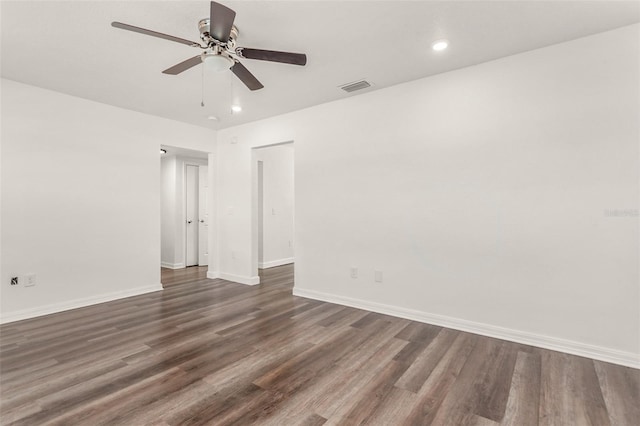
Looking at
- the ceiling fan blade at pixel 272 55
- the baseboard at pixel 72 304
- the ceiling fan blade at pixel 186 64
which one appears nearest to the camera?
the ceiling fan blade at pixel 272 55

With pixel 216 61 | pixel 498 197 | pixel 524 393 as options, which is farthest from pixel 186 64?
pixel 524 393

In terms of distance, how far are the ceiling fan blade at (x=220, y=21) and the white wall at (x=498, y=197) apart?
6.95 feet

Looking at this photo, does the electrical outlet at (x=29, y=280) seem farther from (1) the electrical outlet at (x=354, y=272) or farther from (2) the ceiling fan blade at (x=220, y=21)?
(1) the electrical outlet at (x=354, y=272)

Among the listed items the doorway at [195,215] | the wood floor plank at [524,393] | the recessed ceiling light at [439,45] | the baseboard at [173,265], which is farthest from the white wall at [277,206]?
the wood floor plank at [524,393]

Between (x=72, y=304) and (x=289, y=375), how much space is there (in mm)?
3284

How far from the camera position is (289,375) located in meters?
2.24

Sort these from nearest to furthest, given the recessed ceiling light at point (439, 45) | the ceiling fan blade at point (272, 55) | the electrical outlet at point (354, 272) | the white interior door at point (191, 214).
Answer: the ceiling fan blade at point (272, 55) → the recessed ceiling light at point (439, 45) → the electrical outlet at point (354, 272) → the white interior door at point (191, 214)

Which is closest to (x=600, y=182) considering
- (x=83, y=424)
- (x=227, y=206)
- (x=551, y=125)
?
(x=551, y=125)

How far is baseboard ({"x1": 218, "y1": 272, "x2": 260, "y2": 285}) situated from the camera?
5055 millimetres

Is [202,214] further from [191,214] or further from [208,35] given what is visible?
[208,35]

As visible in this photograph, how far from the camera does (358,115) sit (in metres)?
3.85

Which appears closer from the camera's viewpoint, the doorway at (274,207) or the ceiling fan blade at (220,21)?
the ceiling fan blade at (220,21)

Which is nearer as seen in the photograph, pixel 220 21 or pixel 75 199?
pixel 220 21

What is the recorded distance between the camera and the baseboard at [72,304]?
133 inches
